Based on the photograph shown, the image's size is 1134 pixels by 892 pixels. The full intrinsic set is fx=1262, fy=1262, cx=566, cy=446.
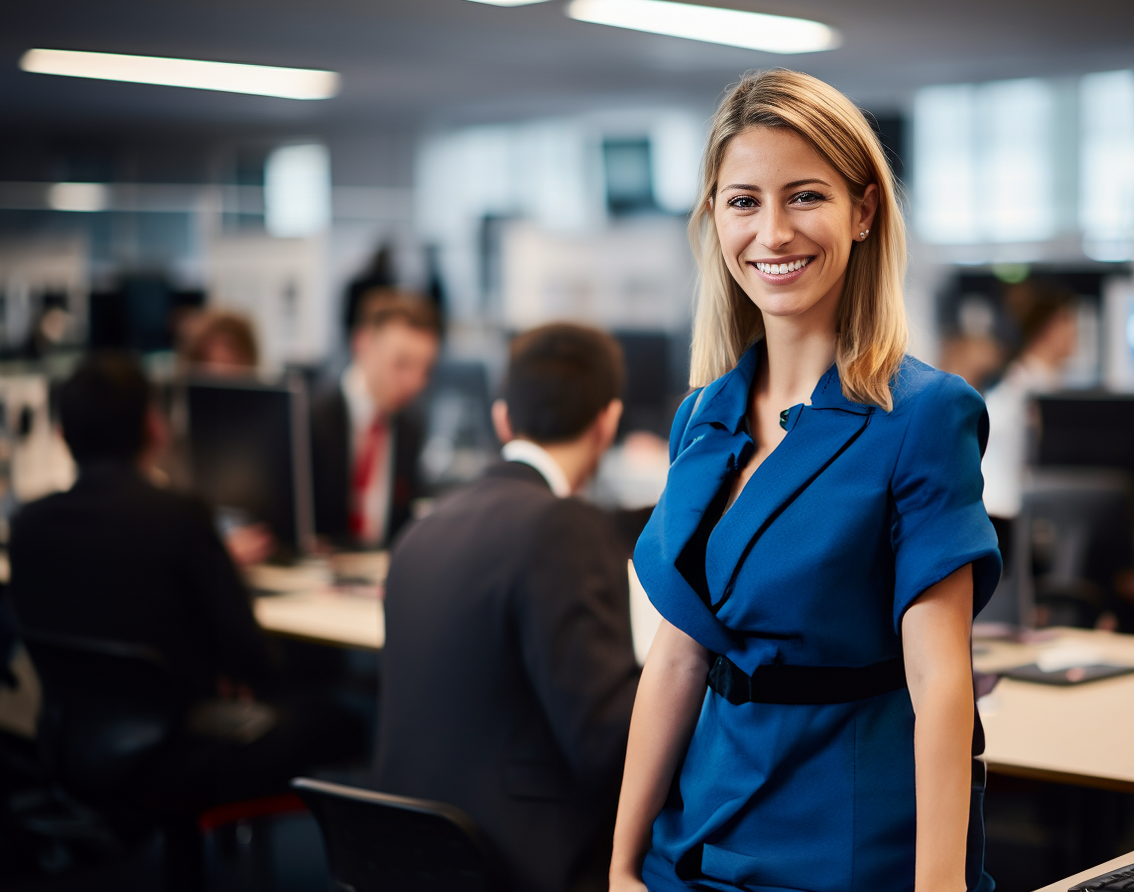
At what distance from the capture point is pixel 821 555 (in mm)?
1167

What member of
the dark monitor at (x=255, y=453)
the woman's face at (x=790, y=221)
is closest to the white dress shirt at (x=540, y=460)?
the woman's face at (x=790, y=221)

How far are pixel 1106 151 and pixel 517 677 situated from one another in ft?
26.5

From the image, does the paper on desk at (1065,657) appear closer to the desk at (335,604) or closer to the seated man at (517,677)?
the desk at (335,604)

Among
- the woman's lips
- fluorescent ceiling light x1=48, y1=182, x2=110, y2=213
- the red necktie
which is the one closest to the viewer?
the woman's lips

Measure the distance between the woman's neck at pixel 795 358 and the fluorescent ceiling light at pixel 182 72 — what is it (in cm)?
629

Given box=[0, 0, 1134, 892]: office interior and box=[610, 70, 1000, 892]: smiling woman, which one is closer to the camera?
box=[610, 70, 1000, 892]: smiling woman

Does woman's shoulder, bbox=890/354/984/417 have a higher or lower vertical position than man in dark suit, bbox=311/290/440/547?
higher

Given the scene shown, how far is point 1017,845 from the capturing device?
3.06 m

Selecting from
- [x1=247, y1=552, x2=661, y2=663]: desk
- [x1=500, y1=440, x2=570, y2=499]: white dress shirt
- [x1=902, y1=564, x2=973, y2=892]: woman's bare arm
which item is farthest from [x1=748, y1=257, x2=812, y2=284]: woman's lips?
[x1=247, y1=552, x2=661, y2=663]: desk

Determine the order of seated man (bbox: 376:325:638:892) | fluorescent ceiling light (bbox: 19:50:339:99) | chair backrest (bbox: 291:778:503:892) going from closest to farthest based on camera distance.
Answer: chair backrest (bbox: 291:778:503:892)
seated man (bbox: 376:325:638:892)
fluorescent ceiling light (bbox: 19:50:339:99)

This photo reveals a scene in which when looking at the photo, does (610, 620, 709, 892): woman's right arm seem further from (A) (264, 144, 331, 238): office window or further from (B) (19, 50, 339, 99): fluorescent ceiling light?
(A) (264, 144, 331, 238): office window

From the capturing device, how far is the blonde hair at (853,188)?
1.21m

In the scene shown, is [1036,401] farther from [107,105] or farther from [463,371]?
[107,105]

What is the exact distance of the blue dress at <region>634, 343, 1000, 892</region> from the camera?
1.15m
